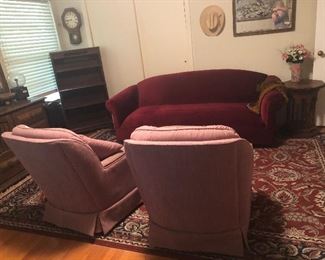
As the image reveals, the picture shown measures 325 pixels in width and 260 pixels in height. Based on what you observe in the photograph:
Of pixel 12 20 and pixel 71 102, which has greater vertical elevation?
pixel 12 20

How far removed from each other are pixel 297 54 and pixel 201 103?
1.29m

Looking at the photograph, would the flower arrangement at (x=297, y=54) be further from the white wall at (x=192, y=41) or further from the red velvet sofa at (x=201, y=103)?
the red velvet sofa at (x=201, y=103)

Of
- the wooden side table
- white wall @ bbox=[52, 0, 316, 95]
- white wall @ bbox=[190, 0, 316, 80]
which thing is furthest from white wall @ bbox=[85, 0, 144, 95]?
the wooden side table

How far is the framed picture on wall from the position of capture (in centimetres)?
352

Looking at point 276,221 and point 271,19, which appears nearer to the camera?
point 276,221

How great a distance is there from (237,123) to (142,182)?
1.83m

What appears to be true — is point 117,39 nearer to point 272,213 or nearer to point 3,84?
point 3,84

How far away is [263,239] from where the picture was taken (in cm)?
193

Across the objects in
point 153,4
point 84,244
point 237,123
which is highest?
point 153,4

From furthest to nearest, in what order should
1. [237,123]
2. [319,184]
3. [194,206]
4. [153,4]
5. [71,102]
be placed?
[71,102] → [153,4] → [237,123] → [319,184] → [194,206]

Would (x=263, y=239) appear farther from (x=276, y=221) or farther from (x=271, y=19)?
(x=271, y=19)

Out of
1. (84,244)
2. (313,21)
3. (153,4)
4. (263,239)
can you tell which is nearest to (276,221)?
(263,239)

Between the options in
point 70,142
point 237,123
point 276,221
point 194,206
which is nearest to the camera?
point 194,206

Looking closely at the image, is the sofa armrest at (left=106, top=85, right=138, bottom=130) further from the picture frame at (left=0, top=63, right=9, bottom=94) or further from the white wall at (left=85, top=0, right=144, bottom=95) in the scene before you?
the picture frame at (left=0, top=63, right=9, bottom=94)
